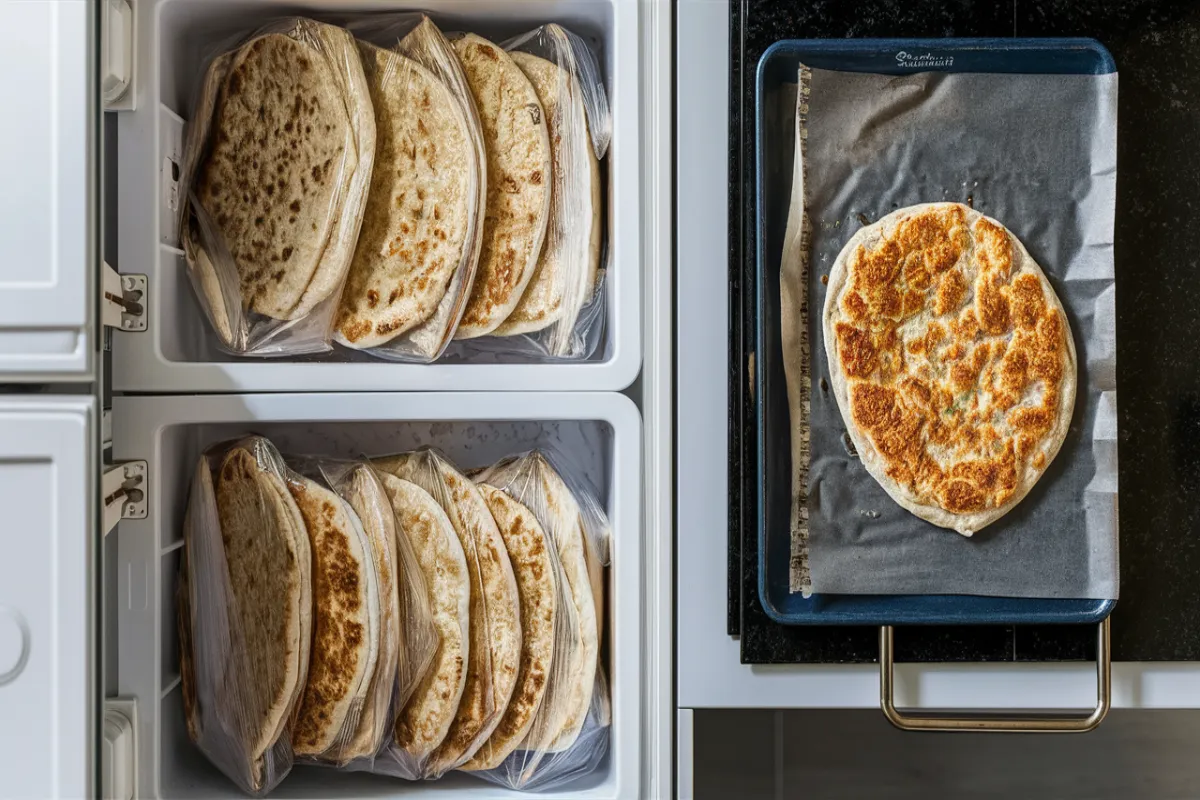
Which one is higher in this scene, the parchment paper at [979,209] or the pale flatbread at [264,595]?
the parchment paper at [979,209]

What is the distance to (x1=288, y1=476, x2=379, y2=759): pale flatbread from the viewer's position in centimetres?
91

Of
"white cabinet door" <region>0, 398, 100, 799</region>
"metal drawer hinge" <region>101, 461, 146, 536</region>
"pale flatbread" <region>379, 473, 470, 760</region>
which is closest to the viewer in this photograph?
"white cabinet door" <region>0, 398, 100, 799</region>

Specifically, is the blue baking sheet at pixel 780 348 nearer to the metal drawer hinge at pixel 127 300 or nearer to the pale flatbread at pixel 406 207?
the pale flatbread at pixel 406 207

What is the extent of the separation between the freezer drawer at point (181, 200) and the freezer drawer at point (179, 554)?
0.02m

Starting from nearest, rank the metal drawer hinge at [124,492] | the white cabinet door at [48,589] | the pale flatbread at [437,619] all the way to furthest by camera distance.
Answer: the white cabinet door at [48,589]
the metal drawer hinge at [124,492]
the pale flatbread at [437,619]

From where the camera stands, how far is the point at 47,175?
72 cm

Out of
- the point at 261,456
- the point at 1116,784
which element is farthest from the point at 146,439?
the point at 1116,784

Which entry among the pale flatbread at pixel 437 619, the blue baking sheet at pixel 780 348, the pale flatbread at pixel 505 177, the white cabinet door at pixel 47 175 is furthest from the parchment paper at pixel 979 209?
the white cabinet door at pixel 47 175

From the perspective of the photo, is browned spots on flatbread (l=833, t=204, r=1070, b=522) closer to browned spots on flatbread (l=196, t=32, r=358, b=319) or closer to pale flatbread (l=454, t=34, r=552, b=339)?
pale flatbread (l=454, t=34, r=552, b=339)

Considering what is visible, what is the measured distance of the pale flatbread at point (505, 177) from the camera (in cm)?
94

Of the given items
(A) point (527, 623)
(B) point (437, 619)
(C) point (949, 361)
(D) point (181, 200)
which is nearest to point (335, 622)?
(B) point (437, 619)

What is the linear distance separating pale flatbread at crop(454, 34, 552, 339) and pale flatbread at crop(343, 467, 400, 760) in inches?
9.0

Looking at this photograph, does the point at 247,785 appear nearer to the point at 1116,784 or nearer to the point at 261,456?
the point at 261,456

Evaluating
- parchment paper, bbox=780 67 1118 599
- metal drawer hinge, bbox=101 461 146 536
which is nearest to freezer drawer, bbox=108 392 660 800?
metal drawer hinge, bbox=101 461 146 536
